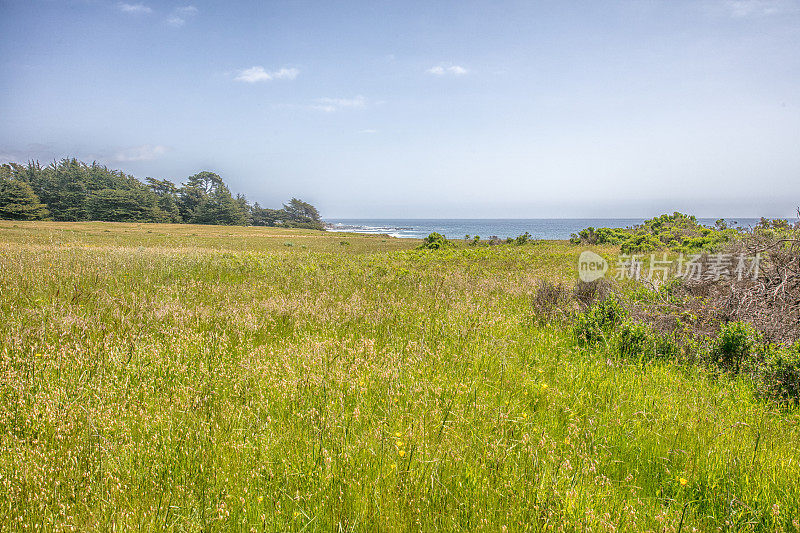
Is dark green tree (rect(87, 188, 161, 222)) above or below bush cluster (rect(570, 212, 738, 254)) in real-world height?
above

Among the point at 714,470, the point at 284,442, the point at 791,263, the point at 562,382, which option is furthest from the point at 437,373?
the point at 791,263

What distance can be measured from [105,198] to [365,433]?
95289 mm

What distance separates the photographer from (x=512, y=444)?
2807 millimetres

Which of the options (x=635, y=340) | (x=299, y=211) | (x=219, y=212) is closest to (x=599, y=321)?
(x=635, y=340)

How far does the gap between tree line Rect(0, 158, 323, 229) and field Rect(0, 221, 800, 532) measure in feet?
270

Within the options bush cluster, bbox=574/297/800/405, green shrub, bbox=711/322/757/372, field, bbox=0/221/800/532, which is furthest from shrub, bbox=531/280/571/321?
green shrub, bbox=711/322/757/372

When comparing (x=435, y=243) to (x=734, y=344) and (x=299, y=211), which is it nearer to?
(x=734, y=344)

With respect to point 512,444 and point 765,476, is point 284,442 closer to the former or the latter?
point 512,444

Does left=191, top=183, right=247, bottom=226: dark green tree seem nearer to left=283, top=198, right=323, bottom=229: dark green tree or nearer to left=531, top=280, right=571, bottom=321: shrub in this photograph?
left=283, top=198, right=323, bottom=229: dark green tree

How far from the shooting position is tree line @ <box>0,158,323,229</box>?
65.8 meters

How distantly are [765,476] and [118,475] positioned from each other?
436cm

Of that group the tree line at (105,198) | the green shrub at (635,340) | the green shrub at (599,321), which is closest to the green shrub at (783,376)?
the green shrub at (635,340)

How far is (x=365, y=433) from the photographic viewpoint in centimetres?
277

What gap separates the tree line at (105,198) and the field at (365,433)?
82.2 m
